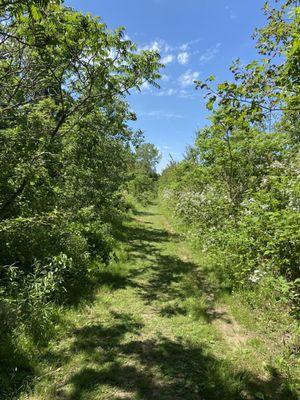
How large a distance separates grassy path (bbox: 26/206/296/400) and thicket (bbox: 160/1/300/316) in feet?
3.85

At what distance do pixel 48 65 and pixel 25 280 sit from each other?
164 inches

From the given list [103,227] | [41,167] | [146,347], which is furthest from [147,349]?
[103,227]

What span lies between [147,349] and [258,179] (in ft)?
18.5

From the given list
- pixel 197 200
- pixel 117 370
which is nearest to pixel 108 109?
pixel 197 200

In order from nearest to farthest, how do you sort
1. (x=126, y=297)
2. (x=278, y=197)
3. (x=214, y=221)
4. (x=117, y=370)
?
1. (x=117, y=370)
2. (x=278, y=197)
3. (x=126, y=297)
4. (x=214, y=221)

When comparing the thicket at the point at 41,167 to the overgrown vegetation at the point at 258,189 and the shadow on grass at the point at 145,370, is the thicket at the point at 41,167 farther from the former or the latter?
the overgrown vegetation at the point at 258,189

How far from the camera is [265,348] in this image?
494cm

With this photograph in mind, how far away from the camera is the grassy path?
13.4 ft

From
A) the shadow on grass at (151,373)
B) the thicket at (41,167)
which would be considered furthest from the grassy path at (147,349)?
the thicket at (41,167)

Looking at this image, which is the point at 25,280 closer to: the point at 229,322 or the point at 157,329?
the point at 157,329

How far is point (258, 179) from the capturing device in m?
8.79

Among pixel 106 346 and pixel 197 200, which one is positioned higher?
pixel 197 200

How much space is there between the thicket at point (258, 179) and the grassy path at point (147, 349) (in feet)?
3.85

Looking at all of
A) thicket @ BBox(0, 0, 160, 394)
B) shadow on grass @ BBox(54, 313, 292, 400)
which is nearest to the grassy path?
shadow on grass @ BBox(54, 313, 292, 400)
